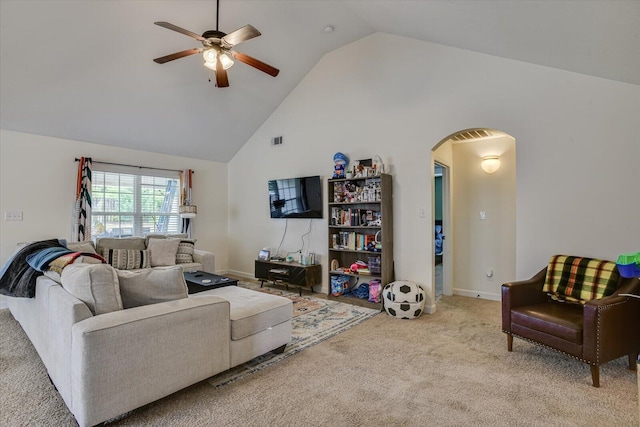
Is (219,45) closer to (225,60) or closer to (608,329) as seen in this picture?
(225,60)

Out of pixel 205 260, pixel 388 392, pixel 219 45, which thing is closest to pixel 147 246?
pixel 205 260

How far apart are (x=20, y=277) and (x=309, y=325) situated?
2.65m

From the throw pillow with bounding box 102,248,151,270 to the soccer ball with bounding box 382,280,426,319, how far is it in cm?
351

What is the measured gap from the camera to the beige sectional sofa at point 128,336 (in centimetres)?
176

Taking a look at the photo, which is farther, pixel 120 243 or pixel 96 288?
pixel 120 243

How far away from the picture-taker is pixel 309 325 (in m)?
3.54

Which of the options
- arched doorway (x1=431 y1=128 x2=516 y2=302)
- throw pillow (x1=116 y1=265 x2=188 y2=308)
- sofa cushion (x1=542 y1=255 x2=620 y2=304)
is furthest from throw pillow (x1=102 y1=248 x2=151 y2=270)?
sofa cushion (x1=542 y1=255 x2=620 y2=304)

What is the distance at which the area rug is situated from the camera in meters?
2.51

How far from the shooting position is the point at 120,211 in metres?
5.47

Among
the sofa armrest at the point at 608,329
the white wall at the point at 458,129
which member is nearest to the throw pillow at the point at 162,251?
the white wall at the point at 458,129

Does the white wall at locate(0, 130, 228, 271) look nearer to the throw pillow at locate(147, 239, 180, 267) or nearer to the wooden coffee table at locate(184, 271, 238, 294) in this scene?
the throw pillow at locate(147, 239, 180, 267)

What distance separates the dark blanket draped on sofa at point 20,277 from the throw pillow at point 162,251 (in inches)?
71.5

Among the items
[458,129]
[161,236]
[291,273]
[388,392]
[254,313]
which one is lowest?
[388,392]

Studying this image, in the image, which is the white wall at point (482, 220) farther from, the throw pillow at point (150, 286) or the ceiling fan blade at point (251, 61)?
the throw pillow at point (150, 286)
